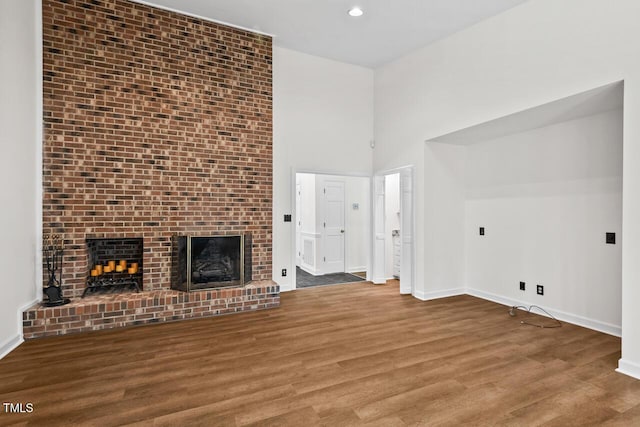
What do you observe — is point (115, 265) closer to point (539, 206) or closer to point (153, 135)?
point (153, 135)

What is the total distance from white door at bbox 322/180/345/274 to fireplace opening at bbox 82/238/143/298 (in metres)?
3.50

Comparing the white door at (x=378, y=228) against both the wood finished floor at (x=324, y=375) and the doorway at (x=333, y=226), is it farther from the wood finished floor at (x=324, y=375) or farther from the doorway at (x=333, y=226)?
the wood finished floor at (x=324, y=375)

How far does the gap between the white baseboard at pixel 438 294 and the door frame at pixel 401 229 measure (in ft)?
0.59

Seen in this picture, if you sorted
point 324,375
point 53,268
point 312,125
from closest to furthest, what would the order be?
point 324,375
point 53,268
point 312,125

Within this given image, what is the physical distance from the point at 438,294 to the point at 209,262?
319 cm

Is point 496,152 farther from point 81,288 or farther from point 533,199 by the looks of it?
point 81,288

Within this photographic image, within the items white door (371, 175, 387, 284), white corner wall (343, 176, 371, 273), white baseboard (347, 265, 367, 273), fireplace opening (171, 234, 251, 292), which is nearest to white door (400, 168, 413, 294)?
Answer: white door (371, 175, 387, 284)

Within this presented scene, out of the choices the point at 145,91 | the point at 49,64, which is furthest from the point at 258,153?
the point at 49,64

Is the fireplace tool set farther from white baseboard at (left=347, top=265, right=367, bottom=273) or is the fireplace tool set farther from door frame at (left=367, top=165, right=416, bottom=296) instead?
white baseboard at (left=347, top=265, right=367, bottom=273)

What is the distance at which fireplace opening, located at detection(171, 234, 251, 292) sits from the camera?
408cm

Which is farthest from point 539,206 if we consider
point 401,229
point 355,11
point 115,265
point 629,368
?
point 115,265

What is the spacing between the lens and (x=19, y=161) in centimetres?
322

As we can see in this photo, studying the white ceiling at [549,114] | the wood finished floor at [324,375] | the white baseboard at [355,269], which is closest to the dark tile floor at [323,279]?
the white baseboard at [355,269]

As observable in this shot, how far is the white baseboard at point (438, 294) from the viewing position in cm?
481
